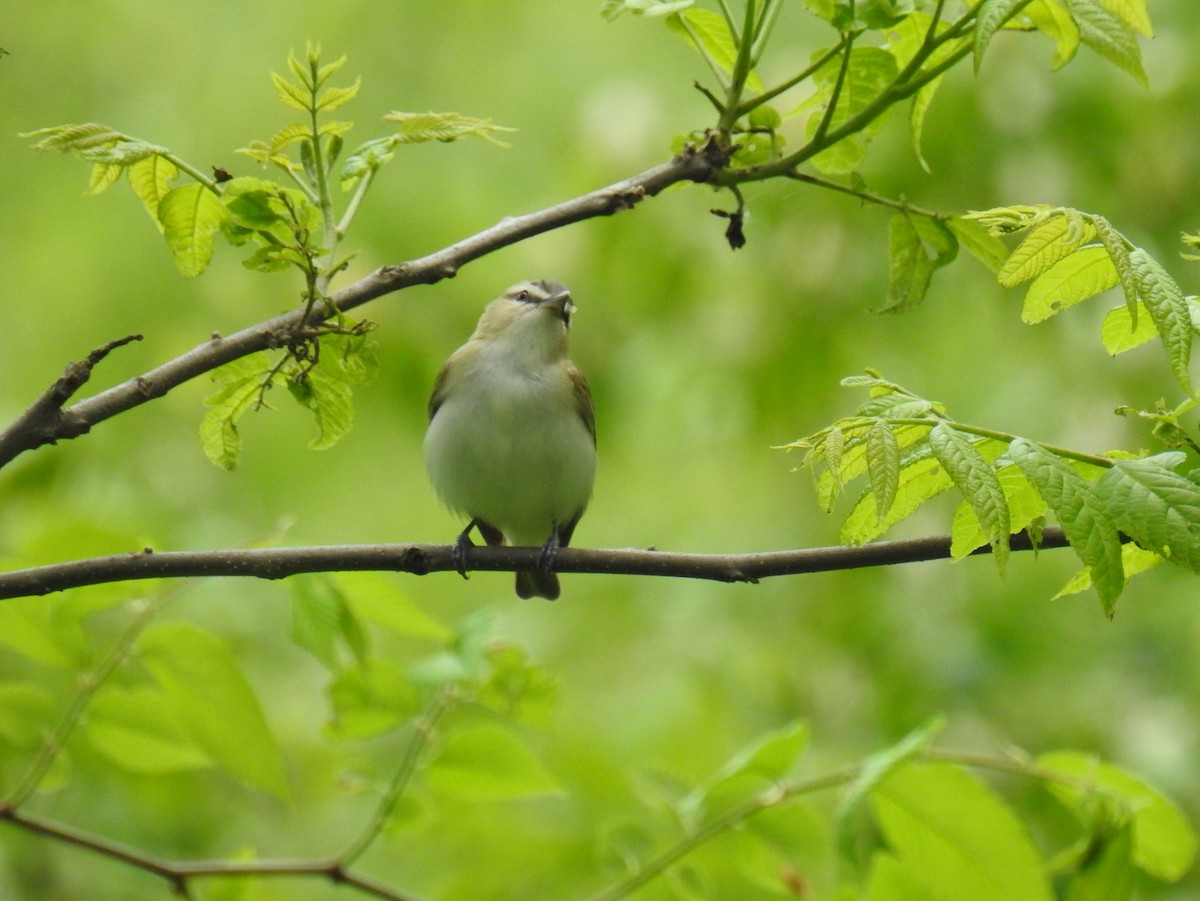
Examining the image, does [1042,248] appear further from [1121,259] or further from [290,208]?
[290,208]

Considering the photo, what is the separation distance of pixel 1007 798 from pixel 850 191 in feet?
12.5

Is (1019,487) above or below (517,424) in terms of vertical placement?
above

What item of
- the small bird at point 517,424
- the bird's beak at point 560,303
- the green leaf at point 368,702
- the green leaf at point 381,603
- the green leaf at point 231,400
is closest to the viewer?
the green leaf at point 231,400

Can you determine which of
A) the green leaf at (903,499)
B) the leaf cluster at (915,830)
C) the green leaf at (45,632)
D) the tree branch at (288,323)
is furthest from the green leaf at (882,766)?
the green leaf at (45,632)

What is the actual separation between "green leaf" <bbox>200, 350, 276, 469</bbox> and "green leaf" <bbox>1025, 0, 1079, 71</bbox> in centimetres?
161

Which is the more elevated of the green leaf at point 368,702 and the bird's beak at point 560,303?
the bird's beak at point 560,303

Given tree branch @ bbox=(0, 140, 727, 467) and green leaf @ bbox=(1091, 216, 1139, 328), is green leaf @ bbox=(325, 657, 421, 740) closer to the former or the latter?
tree branch @ bbox=(0, 140, 727, 467)

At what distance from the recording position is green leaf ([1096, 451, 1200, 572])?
1896 millimetres

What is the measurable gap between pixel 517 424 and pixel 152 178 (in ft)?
8.65

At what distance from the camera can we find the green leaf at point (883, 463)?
6.36ft

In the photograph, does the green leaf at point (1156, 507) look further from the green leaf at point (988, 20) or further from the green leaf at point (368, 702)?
the green leaf at point (368, 702)

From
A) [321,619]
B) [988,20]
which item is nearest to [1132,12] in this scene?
[988,20]

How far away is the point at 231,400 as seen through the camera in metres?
2.54

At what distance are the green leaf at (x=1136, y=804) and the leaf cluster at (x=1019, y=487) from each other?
1429 millimetres
